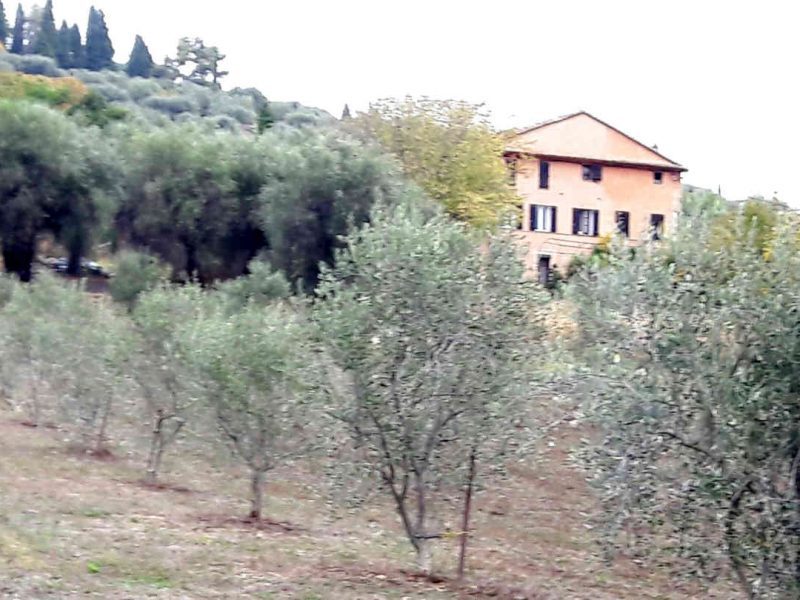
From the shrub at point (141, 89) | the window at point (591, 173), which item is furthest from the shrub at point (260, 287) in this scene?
the shrub at point (141, 89)

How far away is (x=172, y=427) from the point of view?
18156 mm

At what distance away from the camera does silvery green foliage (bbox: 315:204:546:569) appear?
10.9 meters

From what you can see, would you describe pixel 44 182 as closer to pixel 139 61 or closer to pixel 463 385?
pixel 463 385

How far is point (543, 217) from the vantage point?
51.1 m

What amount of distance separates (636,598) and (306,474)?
687cm

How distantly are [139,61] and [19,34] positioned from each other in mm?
13094

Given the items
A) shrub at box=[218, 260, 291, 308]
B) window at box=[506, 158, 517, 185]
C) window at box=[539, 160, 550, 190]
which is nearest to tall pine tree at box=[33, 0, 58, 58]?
window at box=[539, 160, 550, 190]

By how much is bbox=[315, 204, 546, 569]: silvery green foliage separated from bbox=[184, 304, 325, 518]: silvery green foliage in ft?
8.86

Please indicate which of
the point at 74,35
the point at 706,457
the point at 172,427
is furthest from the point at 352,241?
the point at 74,35

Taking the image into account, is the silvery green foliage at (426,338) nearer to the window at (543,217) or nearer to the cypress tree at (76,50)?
the window at (543,217)

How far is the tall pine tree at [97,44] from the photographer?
108 meters

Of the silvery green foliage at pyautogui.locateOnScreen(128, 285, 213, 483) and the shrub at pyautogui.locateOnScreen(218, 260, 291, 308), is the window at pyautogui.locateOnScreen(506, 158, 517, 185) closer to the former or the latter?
Result: the shrub at pyautogui.locateOnScreen(218, 260, 291, 308)

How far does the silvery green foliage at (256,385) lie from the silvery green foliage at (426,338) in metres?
2.70

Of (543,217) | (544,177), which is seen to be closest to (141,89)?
(544,177)
